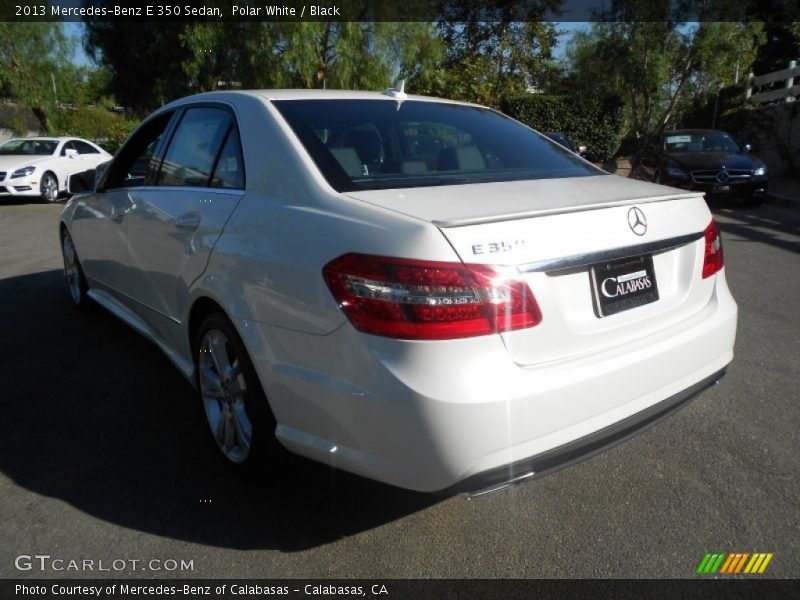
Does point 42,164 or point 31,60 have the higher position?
point 31,60

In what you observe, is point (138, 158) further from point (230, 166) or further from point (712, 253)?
point (712, 253)

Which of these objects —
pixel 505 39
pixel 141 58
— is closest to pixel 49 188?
pixel 141 58

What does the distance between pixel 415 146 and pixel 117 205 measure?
2009 millimetres

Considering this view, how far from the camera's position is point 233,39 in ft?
63.4

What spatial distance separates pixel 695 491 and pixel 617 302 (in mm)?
1000

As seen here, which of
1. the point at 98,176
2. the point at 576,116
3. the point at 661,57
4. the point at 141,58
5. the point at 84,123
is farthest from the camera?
the point at 84,123

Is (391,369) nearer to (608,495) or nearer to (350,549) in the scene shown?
(350,549)

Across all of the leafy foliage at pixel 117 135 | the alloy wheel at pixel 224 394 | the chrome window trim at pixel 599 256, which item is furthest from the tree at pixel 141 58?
the chrome window trim at pixel 599 256

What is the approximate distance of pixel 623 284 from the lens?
2.46 meters

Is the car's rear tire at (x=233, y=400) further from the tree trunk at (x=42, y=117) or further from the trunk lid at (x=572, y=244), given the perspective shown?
the tree trunk at (x=42, y=117)

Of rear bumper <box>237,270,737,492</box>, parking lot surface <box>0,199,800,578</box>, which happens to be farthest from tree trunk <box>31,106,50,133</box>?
rear bumper <box>237,270,737,492</box>

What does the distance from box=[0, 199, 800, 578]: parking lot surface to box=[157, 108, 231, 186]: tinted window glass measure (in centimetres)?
123

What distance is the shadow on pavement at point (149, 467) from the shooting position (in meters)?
2.72
